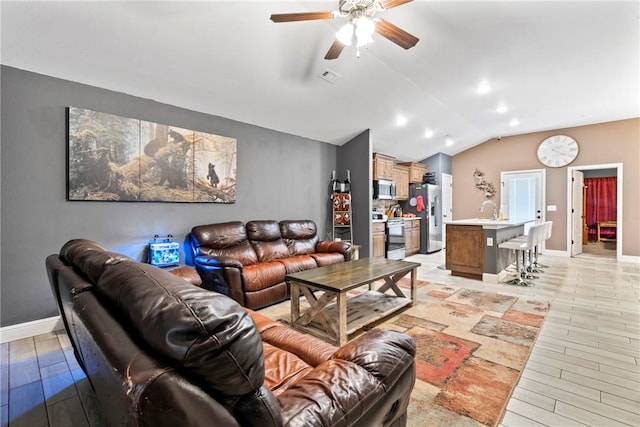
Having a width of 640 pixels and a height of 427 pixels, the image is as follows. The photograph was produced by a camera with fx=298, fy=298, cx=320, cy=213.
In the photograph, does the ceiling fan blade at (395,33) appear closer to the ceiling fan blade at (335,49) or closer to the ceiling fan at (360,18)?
the ceiling fan at (360,18)

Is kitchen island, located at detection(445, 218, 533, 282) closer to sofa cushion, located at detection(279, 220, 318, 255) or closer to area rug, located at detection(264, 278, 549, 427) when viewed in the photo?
area rug, located at detection(264, 278, 549, 427)

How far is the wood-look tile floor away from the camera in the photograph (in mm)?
1729

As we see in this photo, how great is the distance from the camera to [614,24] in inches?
122

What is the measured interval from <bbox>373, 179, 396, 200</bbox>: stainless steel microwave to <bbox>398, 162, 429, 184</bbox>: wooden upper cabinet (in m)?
0.94

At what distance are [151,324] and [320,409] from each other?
602 millimetres

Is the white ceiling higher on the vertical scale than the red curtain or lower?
higher

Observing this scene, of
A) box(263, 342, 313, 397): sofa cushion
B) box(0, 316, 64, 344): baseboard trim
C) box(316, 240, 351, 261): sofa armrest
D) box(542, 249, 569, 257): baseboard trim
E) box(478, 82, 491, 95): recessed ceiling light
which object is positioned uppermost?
box(478, 82, 491, 95): recessed ceiling light

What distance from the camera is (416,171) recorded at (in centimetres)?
756

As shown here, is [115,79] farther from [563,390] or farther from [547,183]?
[547,183]

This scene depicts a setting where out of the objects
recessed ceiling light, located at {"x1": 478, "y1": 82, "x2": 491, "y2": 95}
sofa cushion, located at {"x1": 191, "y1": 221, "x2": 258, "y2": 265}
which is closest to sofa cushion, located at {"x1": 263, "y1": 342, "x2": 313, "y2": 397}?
sofa cushion, located at {"x1": 191, "y1": 221, "x2": 258, "y2": 265}

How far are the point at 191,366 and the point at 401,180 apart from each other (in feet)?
23.0

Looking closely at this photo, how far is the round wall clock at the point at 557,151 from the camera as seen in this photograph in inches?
268

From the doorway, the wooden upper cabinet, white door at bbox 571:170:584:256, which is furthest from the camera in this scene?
the doorway

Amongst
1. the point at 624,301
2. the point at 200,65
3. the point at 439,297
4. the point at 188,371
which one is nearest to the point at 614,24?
the point at 624,301
